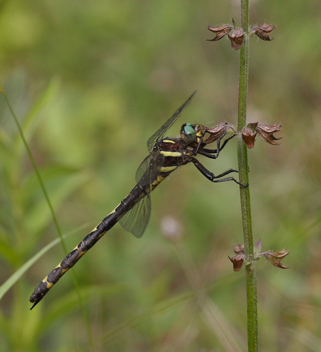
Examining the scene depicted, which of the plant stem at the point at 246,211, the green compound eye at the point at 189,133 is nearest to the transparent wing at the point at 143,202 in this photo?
the green compound eye at the point at 189,133

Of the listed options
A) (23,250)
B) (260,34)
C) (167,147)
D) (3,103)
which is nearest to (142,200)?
(167,147)

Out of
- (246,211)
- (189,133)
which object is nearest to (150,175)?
(189,133)

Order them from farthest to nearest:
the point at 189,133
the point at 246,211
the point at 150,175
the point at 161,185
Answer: the point at 161,185 < the point at 150,175 < the point at 189,133 < the point at 246,211

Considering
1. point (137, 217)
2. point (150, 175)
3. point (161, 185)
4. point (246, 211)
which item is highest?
point (161, 185)

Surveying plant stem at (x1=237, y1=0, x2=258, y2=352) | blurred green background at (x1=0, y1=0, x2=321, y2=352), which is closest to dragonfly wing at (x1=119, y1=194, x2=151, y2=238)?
blurred green background at (x1=0, y1=0, x2=321, y2=352)

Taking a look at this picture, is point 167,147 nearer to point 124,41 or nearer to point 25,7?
point 124,41

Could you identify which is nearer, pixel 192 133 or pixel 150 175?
pixel 192 133

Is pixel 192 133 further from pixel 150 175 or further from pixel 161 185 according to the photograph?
pixel 161 185
